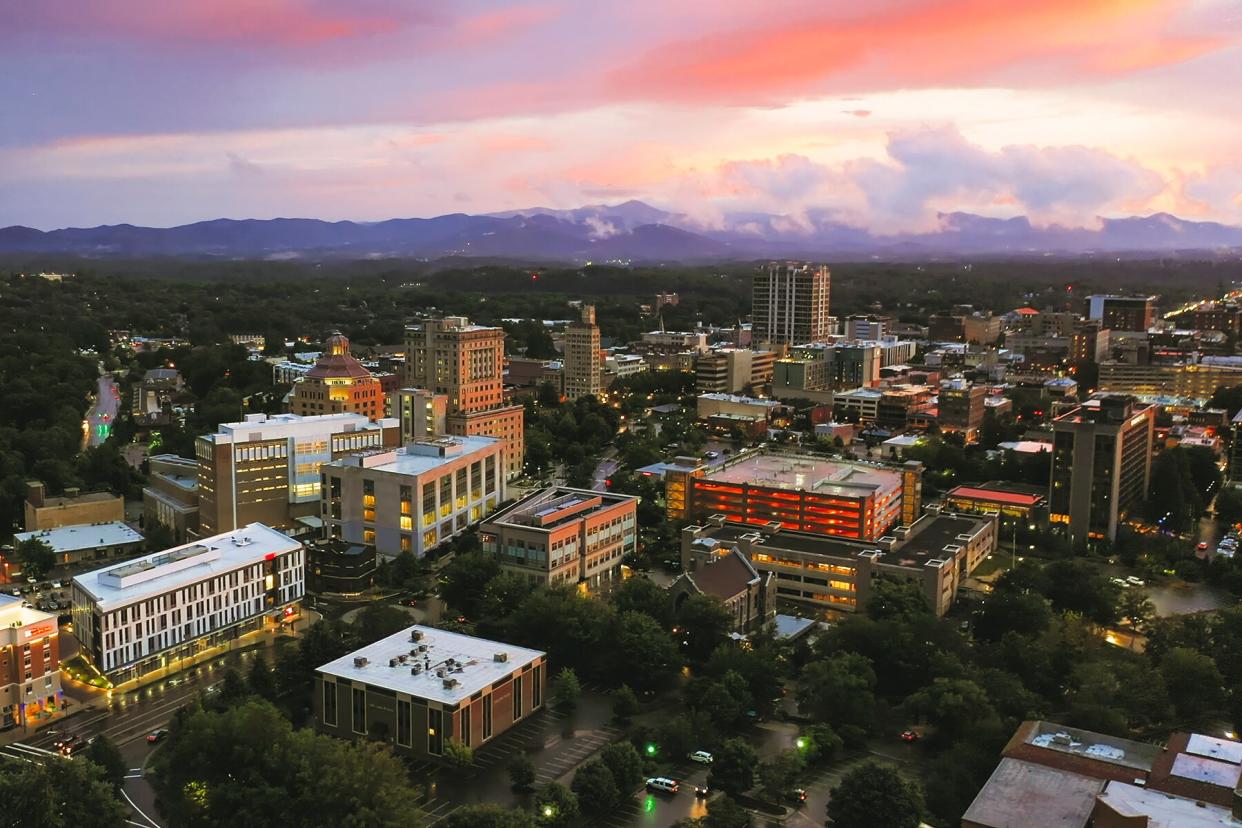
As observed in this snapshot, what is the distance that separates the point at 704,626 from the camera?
64.0 ft

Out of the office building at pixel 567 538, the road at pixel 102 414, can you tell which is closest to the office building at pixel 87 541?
the office building at pixel 567 538

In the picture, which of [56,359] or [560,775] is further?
[56,359]

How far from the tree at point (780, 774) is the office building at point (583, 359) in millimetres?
33357

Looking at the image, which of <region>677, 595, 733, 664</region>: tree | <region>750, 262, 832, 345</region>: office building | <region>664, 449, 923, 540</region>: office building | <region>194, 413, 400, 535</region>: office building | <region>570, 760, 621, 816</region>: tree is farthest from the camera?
<region>750, 262, 832, 345</region>: office building

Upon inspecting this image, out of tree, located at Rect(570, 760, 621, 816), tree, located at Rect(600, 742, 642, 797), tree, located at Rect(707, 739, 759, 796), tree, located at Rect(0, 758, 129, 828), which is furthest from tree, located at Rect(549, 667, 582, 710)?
tree, located at Rect(0, 758, 129, 828)

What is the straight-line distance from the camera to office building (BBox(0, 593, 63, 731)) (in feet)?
55.6

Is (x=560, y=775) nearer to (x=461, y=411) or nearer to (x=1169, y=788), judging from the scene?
(x=1169, y=788)

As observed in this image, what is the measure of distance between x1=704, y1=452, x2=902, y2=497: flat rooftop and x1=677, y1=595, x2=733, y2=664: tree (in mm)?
7880

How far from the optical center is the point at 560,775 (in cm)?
1581

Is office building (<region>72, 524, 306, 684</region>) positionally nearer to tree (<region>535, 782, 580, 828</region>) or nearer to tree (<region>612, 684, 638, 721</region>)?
tree (<region>612, 684, 638, 721</region>)

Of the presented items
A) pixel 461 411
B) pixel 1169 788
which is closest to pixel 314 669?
pixel 1169 788

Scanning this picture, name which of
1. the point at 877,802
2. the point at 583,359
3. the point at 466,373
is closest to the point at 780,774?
the point at 877,802

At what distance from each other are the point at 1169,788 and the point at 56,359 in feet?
156

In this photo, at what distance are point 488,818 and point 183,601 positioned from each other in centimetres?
942
